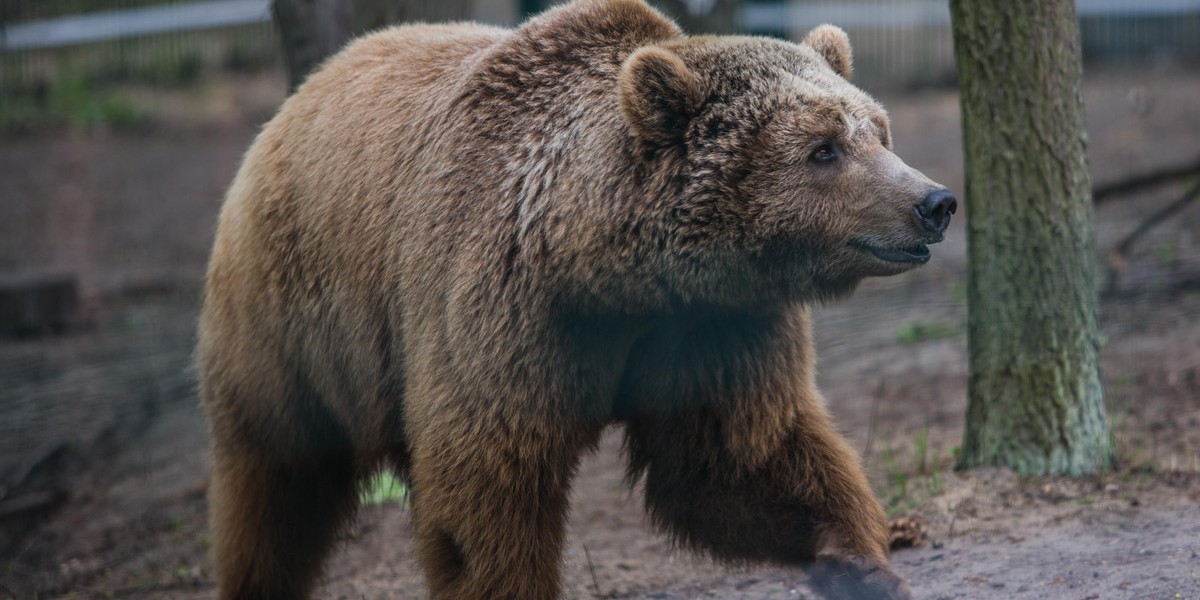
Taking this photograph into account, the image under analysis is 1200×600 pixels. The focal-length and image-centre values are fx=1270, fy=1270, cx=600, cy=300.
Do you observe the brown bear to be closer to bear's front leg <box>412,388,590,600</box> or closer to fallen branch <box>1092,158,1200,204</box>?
bear's front leg <box>412,388,590,600</box>

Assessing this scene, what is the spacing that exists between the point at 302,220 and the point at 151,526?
7.89 ft

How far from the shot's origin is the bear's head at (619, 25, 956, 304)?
356 centimetres

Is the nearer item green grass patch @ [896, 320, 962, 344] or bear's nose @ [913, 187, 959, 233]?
bear's nose @ [913, 187, 959, 233]

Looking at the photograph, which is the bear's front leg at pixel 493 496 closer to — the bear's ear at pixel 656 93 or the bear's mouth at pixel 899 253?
the bear's ear at pixel 656 93

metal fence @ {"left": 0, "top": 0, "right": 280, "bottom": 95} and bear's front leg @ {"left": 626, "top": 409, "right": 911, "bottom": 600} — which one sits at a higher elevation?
metal fence @ {"left": 0, "top": 0, "right": 280, "bottom": 95}

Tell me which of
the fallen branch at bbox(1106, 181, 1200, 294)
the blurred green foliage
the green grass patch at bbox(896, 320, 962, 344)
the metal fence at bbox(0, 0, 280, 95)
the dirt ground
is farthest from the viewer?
the metal fence at bbox(0, 0, 280, 95)

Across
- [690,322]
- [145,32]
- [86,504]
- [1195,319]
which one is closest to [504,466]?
[690,322]

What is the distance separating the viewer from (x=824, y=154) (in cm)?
362

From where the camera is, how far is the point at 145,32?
16750mm

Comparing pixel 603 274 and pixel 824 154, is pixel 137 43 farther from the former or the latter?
pixel 824 154

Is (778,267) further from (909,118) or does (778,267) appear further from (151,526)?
(909,118)

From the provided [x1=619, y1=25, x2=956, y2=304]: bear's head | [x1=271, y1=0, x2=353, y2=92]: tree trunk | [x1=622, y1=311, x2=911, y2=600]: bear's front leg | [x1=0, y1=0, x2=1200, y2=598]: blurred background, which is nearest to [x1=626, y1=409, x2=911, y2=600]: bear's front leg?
[x1=622, y1=311, x2=911, y2=600]: bear's front leg

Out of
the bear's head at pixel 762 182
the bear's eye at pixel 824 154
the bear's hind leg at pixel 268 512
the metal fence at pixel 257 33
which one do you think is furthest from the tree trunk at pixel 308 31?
the metal fence at pixel 257 33

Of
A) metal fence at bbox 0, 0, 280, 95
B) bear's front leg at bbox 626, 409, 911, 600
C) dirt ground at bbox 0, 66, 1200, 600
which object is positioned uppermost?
metal fence at bbox 0, 0, 280, 95
